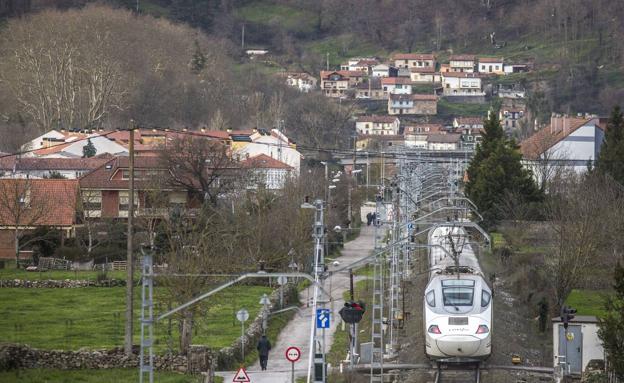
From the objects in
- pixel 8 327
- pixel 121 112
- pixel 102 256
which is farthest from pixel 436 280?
pixel 121 112

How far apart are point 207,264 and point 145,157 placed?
41546 mm

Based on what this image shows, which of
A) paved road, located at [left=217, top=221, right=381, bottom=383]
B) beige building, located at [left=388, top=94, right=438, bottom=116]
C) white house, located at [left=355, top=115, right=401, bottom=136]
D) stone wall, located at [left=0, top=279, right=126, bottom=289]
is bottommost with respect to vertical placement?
paved road, located at [left=217, top=221, right=381, bottom=383]

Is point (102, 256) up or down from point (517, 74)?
down

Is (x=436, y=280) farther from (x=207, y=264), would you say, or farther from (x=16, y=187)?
(x=16, y=187)

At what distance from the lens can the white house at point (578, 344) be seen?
36.3 m

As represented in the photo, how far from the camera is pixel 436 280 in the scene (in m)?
36.8

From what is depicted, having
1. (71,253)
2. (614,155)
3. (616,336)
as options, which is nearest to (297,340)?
(616,336)

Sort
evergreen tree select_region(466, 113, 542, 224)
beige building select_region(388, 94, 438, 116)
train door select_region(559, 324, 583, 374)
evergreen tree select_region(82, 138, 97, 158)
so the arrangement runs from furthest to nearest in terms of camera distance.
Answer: beige building select_region(388, 94, 438, 116)
evergreen tree select_region(82, 138, 97, 158)
evergreen tree select_region(466, 113, 542, 224)
train door select_region(559, 324, 583, 374)

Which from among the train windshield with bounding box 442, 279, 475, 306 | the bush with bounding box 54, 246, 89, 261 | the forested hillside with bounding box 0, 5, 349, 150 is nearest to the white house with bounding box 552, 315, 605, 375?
the train windshield with bounding box 442, 279, 475, 306

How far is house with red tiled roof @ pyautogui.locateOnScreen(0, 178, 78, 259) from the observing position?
68.3 m

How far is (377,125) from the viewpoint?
178 metres

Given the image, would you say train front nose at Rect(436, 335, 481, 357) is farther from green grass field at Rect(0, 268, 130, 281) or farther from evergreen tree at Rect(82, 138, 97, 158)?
evergreen tree at Rect(82, 138, 97, 158)

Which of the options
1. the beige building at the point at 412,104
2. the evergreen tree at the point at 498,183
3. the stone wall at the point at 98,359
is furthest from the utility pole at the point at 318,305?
the beige building at the point at 412,104

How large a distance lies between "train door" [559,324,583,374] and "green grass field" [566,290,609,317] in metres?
9.69
